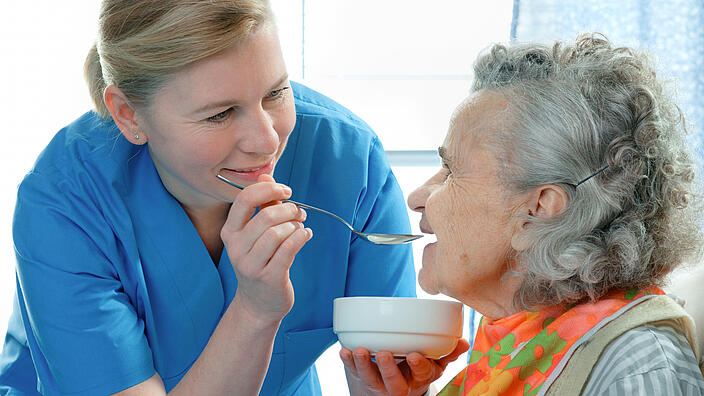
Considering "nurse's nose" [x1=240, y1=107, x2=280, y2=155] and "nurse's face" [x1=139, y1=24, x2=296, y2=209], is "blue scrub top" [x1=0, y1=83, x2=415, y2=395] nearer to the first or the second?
"nurse's face" [x1=139, y1=24, x2=296, y2=209]

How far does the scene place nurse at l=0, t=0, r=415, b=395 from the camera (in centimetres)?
113

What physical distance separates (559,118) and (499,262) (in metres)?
0.24

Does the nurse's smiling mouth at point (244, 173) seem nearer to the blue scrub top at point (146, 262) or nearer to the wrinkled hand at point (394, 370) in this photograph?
the blue scrub top at point (146, 262)

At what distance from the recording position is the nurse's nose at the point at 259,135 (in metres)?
1.16

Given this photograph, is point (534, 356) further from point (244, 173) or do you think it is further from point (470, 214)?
point (244, 173)

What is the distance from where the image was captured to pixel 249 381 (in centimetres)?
126

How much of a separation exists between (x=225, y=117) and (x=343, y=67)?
1641 millimetres

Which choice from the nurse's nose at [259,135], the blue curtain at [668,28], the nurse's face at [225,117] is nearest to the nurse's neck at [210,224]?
the nurse's face at [225,117]

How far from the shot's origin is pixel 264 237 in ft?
3.60

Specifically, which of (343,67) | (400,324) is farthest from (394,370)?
(343,67)

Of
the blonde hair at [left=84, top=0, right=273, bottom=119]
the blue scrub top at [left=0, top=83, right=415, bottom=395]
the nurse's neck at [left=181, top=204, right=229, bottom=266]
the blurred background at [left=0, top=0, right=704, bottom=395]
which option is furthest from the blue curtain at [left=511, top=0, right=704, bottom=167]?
the blonde hair at [left=84, top=0, right=273, bottom=119]

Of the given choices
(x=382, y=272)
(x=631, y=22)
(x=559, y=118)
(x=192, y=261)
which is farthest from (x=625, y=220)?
(x=631, y=22)

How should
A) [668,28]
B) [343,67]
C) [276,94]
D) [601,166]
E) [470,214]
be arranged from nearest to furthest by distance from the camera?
1. [601,166]
2. [470,214]
3. [276,94]
4. [668,28]
5. [343,67]

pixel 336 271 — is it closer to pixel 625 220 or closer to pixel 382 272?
pixel 382 272
